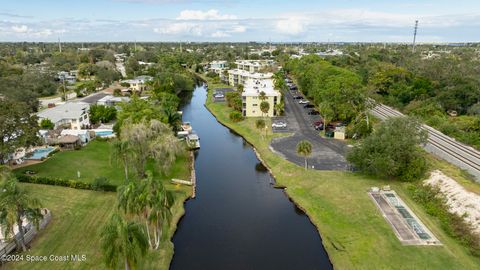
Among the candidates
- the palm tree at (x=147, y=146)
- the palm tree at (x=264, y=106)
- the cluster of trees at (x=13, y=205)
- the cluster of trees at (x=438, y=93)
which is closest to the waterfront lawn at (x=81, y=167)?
the palm tree at (x=147, y=146)

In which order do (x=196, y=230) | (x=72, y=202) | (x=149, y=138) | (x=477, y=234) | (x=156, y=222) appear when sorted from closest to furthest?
(x=156, y=222), (x=477, y=234), (x=196, y=230), (x=72, y=202), (x=149, y=138)

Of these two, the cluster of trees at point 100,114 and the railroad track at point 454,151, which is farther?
the cluster of trees at point 100,114

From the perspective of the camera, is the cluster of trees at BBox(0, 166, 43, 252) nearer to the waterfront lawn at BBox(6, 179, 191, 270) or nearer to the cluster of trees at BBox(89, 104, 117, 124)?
the waterfront lawn at BBox(6, 179, 191, 270)

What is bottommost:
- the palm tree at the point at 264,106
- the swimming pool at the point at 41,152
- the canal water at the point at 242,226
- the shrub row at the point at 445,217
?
the canal water at the point at 242,226

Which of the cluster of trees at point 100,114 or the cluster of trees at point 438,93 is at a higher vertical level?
the cluster of trees at point 438,93

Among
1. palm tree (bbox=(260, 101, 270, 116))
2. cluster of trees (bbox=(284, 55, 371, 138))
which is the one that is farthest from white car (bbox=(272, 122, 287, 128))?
cluster of trees (bbox=(284, 55, 371, 138))

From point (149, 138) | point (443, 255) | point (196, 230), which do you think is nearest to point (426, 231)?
point (443, 255)

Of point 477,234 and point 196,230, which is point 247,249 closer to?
point 196,230

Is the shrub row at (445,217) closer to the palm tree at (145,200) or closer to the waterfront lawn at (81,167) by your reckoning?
the palm tree at (145,200)
